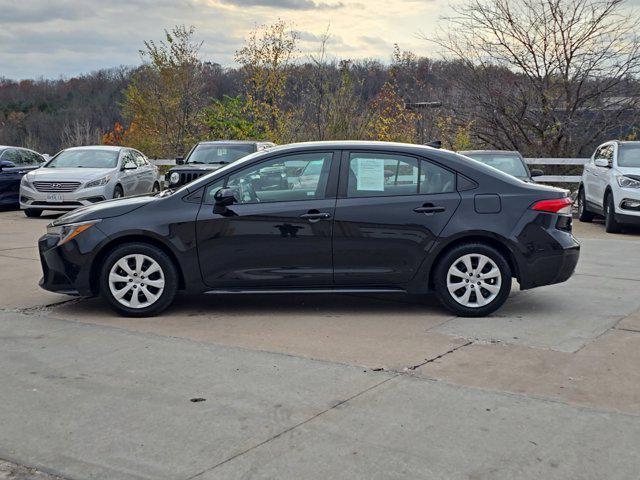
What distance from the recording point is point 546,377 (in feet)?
18.3

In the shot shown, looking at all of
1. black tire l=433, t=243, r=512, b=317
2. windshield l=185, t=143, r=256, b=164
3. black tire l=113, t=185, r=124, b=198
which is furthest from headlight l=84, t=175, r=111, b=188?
black tire l=433, t=243, r=512, b=317

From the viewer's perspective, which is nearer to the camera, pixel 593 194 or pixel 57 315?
pixel 57 315

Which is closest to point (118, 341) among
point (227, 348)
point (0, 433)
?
point (227, 348)

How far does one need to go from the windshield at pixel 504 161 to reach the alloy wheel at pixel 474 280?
8.15 m

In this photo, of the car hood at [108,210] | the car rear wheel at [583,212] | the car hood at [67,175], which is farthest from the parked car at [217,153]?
the car hood at [108,210]

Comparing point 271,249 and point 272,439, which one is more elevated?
point 271,249

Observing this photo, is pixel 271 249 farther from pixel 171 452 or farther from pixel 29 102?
pixel 29 102

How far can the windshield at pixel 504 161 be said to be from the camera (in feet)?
50.2

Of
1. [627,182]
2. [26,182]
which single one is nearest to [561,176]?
[627,182]

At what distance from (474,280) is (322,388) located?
8.39 feet

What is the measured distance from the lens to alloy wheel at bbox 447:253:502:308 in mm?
7391

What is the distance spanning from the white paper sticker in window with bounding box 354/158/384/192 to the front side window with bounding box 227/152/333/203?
0.92 ft

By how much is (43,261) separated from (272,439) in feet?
13.4

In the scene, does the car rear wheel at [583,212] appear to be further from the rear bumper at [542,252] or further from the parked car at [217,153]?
the rear bumper at [542,252]
